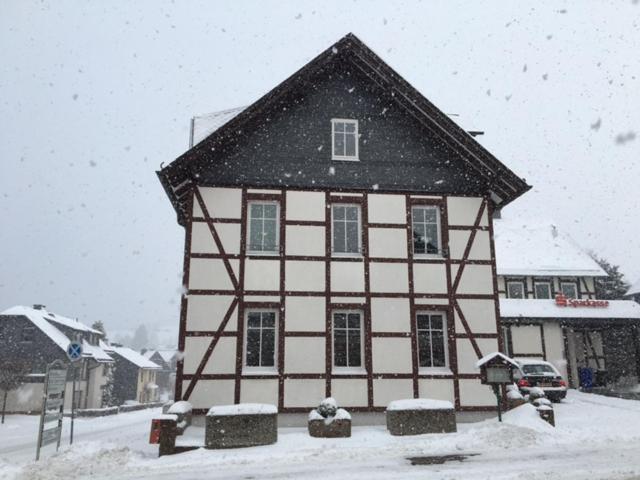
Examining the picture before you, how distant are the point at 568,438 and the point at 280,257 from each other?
8319 mm

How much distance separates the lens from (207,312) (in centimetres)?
1326

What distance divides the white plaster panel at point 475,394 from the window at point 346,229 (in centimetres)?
488

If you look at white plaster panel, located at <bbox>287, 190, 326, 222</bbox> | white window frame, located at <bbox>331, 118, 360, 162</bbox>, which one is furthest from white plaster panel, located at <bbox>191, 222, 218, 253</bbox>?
white window frame, located at <bbox>331, 118, 360, 162</bbox>

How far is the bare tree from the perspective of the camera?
3134 centimetres

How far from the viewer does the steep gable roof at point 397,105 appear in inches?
557

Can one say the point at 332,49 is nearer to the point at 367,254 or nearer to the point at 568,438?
the point at 367,254

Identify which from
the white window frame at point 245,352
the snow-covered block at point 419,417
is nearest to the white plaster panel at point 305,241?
the white window frame at point 245,352

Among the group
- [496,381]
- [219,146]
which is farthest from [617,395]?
[219,146]

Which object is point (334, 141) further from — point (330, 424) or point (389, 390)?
point (330, 424)

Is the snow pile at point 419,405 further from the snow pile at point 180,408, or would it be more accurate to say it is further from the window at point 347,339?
the snow pile at point 180,408

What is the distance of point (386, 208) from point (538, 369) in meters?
10.2

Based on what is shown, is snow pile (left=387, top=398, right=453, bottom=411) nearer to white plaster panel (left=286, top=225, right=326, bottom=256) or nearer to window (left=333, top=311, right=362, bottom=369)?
window (left=333, top=311, right=362, bottom=369)

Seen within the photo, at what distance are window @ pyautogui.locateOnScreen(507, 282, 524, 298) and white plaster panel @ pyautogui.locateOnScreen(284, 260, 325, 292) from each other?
1911cm

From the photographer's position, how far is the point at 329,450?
10195mm
